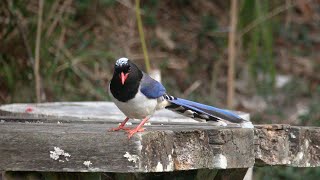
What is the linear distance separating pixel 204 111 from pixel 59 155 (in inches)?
35.0

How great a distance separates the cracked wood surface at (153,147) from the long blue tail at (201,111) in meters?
A: 0.08

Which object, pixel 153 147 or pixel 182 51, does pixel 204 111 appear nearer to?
pixel 153 147

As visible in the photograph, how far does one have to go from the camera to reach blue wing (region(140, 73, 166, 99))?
407 centimetres

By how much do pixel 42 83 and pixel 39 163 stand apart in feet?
13.3

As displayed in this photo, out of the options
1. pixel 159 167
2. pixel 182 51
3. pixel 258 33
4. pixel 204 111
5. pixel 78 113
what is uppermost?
pixel 182 51

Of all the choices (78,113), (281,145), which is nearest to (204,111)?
(281,145)

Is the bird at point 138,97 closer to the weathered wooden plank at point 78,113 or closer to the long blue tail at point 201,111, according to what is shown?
the long blue tail at point 201,111

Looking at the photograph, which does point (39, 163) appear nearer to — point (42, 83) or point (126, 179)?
point (126, 179)

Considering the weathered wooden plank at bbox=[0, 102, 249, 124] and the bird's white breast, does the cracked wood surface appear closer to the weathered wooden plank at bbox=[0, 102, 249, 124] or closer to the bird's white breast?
the bird's white breast

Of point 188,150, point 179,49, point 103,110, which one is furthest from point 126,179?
point 179,49

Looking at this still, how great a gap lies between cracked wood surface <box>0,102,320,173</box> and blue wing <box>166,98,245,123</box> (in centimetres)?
8

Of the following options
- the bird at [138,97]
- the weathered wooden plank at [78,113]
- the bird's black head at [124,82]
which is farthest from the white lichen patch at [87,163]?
the weathered wooden plank at [78,113]

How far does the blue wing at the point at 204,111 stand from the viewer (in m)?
4.12

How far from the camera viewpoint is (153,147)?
11.6 ft
